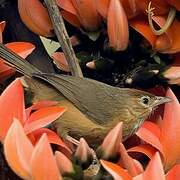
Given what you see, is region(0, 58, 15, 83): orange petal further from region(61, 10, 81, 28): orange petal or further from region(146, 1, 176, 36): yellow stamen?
region(146, 1, 176, 36): yellow stamen

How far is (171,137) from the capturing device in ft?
2.80

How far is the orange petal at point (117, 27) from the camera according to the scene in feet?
3.09

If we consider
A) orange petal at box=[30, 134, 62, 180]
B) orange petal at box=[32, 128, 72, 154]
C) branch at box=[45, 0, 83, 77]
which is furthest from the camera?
branch at box=[45, 0, 83, 77]

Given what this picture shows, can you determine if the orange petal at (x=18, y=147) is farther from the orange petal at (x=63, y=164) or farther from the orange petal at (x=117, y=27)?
the orange petal at (x=117, y=27)

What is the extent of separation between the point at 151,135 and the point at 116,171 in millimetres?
131

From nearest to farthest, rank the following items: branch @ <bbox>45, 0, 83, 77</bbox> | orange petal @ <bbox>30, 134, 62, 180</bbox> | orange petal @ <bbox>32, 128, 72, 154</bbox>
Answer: orange petal @ <bbox>30, 134, 62, 180</bbox> < orange petal @ <bbox>32, 128, 72, 154</bbox> < branch @ <bbox>45, 0, 83, 77</bbox>

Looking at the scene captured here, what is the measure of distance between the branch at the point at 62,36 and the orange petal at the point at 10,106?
14 centimetres

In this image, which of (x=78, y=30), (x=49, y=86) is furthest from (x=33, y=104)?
(x=78, y=30)

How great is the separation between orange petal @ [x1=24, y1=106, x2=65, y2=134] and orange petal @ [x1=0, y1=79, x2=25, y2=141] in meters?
0.01

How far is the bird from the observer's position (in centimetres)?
96

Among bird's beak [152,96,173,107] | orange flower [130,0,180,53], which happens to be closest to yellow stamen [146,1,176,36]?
orange flower [130,0,180,53]

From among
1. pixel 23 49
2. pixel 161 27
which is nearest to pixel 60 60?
pixel 23 49

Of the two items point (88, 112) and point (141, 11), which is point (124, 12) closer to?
point (141, 11)

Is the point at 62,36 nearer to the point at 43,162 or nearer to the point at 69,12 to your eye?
the point at 69,12
